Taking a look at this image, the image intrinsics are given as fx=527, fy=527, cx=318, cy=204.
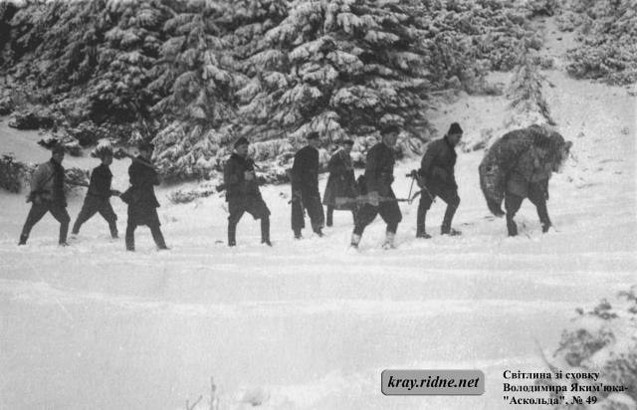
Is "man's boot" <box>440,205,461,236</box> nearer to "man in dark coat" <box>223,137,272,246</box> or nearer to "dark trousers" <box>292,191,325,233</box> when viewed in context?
"dark trousers" <box>292,191,325,233</box>

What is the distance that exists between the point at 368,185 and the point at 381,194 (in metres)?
0.21

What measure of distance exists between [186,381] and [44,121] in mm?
16301

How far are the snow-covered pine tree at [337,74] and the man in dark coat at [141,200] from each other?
20.7ft

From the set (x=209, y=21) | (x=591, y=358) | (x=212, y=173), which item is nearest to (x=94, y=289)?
(x=591, y=358)

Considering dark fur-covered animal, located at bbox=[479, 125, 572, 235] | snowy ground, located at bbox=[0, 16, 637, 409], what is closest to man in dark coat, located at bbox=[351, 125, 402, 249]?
snowy ground, located at bbox=[0, 16, 637, 409]

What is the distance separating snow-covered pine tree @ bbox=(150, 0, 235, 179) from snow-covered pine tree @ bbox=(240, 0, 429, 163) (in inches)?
44.5

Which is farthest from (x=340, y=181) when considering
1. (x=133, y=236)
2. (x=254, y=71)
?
(x=254, y=71)

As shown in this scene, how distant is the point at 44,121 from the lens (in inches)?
669

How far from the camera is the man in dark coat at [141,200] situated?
7.59 metres

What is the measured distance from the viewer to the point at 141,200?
7609 millimetres

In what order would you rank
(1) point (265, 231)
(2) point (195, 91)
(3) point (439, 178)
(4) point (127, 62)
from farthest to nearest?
1. (4) point (127, 62)
2. (2) point (195, 91)
3. (1) point (265, 231)
4. (3) point (439, 178)

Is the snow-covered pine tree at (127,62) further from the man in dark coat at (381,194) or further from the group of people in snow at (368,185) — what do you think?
the man in dark coat at (381,194)

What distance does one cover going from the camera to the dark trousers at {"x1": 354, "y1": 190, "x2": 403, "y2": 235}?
6680 mm

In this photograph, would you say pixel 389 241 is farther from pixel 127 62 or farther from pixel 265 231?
pixel 127 62
